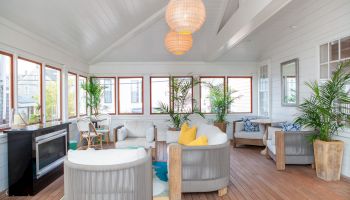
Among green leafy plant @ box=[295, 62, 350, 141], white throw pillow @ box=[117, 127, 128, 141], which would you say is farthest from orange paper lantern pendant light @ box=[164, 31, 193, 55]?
green leafy plant @ box=[295, 62, 350, 141]

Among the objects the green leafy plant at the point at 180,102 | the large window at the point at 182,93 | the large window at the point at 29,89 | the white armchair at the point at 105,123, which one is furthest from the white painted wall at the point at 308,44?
the large window at the point at 29,89

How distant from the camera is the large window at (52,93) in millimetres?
5535

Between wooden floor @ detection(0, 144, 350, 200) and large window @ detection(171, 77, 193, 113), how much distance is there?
3.32m

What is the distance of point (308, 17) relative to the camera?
5.27 metres

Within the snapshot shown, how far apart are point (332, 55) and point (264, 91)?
11.0 ft

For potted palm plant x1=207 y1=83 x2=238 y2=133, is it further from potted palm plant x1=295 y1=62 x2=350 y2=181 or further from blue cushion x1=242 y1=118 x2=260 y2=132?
potted palm plant x1=295 y1=62 x2=350 y2=181

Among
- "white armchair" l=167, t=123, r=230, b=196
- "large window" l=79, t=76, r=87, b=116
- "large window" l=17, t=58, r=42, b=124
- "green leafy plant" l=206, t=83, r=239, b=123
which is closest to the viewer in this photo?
"white armchair" l=167, t=123, r=230, b=196

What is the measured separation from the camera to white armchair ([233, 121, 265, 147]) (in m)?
6.55

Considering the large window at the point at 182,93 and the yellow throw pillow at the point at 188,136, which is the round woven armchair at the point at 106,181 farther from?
the large window at the point at 182,93

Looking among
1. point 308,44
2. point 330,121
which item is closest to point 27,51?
point 330,121

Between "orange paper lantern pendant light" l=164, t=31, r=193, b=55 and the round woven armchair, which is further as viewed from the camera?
"orange paper lantern pendant light" l=164, t=31, r=193, b=55

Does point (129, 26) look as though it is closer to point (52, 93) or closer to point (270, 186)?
point (52, 93)

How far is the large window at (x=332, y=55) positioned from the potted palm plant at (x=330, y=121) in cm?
25

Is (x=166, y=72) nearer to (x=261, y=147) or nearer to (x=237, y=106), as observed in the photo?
(x=237, y=106)
